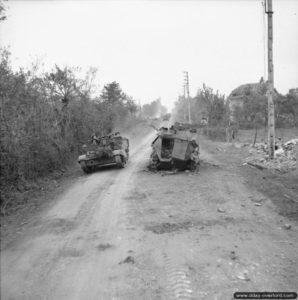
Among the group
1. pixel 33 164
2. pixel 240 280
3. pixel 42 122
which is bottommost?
pixel 240 280

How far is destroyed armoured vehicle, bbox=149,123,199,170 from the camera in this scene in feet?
45.7

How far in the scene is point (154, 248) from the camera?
6562 mm

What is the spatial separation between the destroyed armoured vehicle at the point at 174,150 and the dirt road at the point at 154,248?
→ 3225 millimetres

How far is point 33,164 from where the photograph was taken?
43.8 ft

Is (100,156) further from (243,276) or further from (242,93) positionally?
(242,93)

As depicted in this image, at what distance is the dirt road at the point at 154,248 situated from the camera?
17.1 feet

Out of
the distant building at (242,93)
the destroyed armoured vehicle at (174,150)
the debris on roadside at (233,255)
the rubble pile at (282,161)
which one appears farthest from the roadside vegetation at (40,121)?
the distant building at (242,93)

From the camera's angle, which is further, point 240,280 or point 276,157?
point 276,157

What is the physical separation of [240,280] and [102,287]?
2.08 m

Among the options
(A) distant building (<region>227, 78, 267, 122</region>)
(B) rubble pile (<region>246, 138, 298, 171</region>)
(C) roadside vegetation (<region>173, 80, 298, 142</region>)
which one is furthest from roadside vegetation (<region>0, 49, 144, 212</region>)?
(A) distant building (<region>227, 78, 267, 122</region>)

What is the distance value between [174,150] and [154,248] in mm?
7651

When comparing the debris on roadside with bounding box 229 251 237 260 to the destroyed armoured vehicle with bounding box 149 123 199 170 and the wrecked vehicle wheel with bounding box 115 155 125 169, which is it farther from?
the wrecked vehicle wheel with bounding box 115 155 125 169

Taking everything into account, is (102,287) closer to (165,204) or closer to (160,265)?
(160,265)

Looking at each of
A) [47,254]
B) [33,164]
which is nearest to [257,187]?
[47,254]
